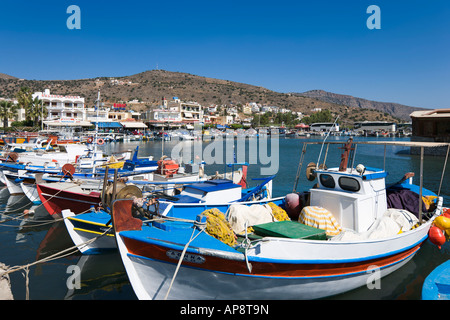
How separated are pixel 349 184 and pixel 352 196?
17.0 inches

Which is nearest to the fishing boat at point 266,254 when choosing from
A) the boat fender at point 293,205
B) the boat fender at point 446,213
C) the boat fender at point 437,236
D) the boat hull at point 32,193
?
the boat fender at point 437,236

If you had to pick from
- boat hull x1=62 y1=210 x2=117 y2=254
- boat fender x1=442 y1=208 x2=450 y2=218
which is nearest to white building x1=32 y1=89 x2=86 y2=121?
boat hull x1=62 y1=210 x2=117 y2=254

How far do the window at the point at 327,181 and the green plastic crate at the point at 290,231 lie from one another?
1870mm

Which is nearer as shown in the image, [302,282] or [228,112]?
[302,282]

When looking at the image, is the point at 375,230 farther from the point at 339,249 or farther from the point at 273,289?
the point at 273,289

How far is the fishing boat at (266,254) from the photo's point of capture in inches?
244

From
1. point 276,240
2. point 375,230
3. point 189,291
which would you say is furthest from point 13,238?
point 375,230

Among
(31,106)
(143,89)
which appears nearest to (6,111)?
(31,106)

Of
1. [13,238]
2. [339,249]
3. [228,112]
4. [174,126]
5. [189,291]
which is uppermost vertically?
[228,112]

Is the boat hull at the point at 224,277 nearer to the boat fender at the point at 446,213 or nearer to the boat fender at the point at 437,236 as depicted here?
the boat fender at the point at 437,236

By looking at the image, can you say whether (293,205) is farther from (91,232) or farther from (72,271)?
(72,271)
